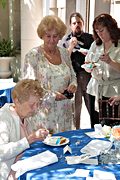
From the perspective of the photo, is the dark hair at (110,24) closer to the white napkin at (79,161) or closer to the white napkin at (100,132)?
the white napkin at (100,132)

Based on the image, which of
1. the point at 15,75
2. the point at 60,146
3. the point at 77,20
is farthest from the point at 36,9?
the point at 60,146

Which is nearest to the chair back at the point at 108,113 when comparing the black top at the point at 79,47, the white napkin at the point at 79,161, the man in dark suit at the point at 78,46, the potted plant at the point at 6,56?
the white napkin at the point at 79,161

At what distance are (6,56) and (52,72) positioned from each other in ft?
15.8

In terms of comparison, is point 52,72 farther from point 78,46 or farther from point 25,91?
point 78,46

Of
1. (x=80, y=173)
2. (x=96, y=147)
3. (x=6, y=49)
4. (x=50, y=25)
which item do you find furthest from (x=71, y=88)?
(x=6, y=49)

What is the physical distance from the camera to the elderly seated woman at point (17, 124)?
1.98 meters

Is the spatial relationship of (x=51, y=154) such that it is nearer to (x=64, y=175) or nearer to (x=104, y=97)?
(x=64, y=175)

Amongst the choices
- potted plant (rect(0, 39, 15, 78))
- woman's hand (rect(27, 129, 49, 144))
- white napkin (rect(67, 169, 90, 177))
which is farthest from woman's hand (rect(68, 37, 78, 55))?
potted plant (rect(0, 39, 15, 78))

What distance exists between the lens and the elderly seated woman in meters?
1.98

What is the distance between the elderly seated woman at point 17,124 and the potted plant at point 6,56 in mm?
5329

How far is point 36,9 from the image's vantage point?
21.5 feet

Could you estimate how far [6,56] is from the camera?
7.50 m

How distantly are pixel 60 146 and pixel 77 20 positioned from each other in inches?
88.7

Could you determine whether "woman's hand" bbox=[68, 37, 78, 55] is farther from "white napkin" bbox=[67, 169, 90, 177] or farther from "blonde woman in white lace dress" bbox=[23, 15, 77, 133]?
"white napkin" bbox=[67, 169, 90, 177]
